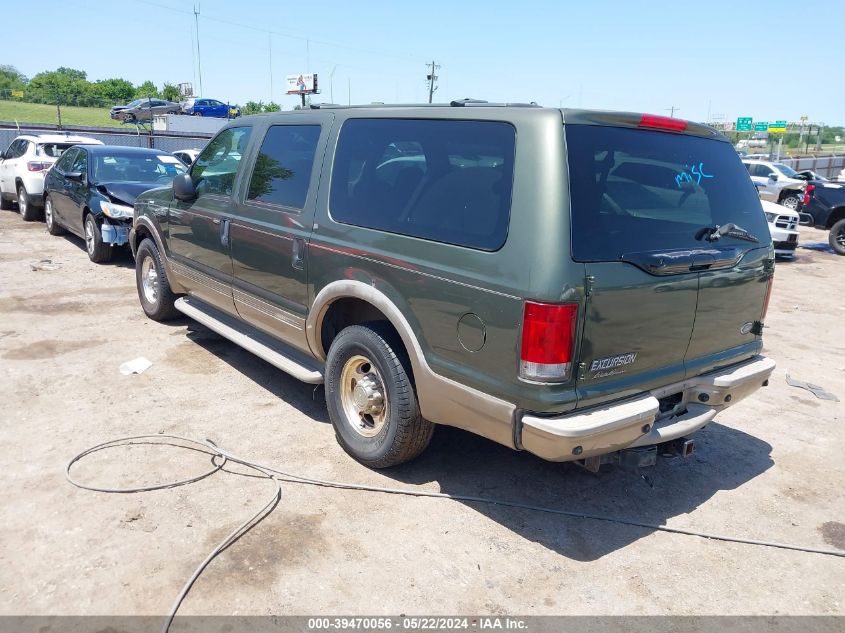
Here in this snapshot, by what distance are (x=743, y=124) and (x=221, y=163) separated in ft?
251

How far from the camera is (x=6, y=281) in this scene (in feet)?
27.8

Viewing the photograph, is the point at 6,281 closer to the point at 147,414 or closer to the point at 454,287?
the point at 147,414

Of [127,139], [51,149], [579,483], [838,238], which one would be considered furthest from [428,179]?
[127,139]

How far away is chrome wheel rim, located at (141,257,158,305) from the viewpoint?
6.70 meters

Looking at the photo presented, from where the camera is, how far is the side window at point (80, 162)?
9.72m

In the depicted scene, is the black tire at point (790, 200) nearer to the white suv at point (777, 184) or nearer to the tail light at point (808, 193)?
the white suv at point (777, 184)

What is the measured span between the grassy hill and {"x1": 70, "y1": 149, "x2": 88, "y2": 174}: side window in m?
36.1

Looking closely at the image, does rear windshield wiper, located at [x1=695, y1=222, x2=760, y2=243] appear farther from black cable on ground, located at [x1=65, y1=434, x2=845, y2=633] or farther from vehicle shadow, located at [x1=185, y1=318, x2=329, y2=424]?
vehicle shadow, located at [x1=185, y1=318, x2=329, y2=424]

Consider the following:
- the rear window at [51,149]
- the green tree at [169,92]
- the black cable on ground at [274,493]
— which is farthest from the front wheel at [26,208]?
the green tree at [169,92]

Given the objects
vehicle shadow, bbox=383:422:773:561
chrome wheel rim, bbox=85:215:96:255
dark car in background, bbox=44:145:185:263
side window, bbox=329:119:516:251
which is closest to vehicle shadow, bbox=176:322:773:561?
vehicle shadow, bbox=383:422:773:561

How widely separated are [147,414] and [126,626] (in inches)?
86.8

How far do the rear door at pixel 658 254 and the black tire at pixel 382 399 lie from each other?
1039 mm

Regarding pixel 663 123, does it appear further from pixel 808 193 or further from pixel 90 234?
pixel 808 193

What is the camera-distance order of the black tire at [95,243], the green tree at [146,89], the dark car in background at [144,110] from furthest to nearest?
the green tree at [146,89], the dark car in background at [144,110], the black tire at [95,243]
